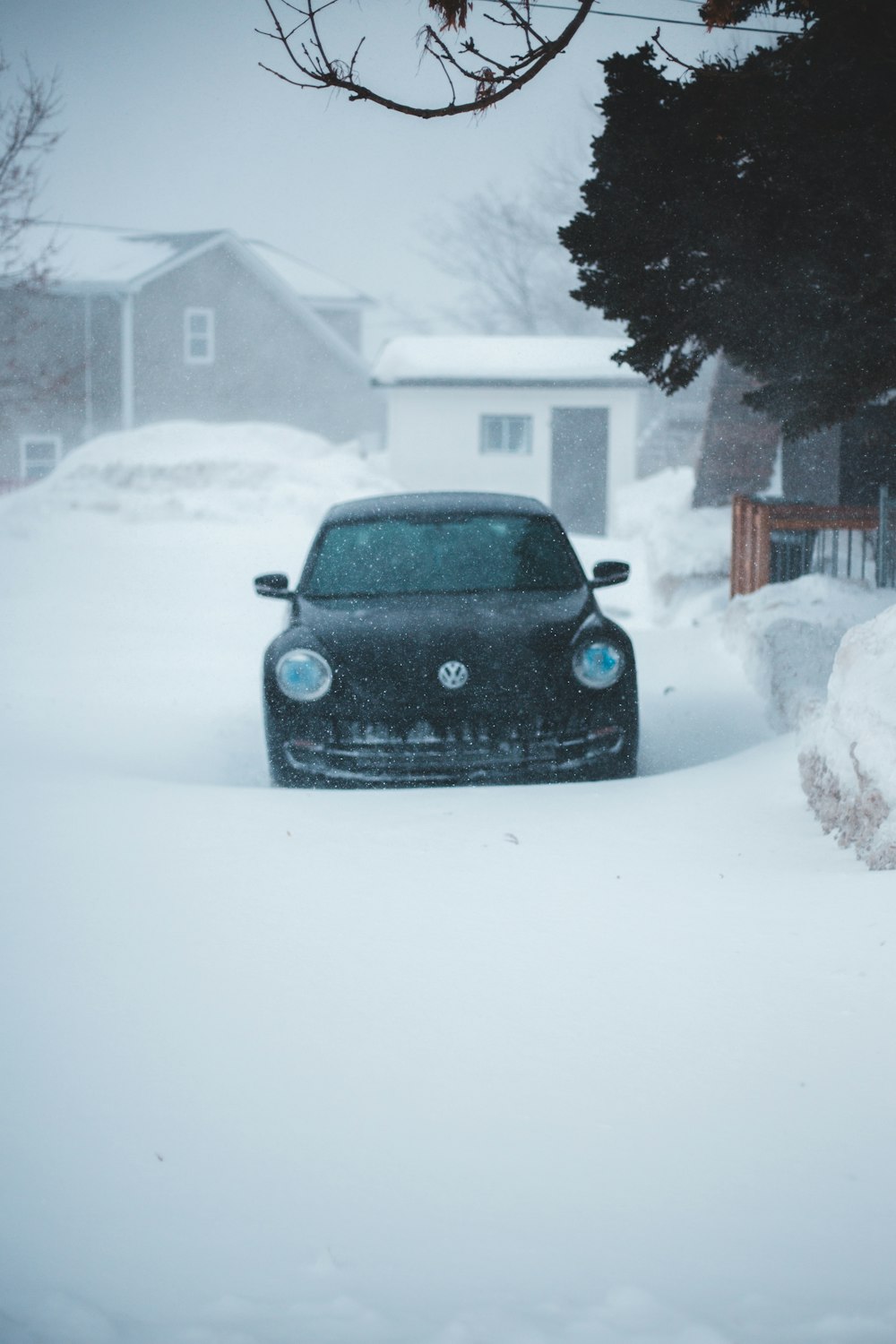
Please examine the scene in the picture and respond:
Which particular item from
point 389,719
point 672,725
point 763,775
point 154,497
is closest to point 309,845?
point 389,719

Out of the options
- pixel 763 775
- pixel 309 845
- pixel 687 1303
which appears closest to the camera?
pixel 687 1303

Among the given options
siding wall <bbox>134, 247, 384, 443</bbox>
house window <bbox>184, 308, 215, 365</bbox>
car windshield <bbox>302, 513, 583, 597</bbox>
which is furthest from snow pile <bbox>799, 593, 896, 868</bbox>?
house window <bbox>184, 308, 215, 365</bbox>

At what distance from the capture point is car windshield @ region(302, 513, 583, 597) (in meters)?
6.99

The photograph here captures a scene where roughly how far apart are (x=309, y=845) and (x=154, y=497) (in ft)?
71.8

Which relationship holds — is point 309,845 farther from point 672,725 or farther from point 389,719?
point 672,725

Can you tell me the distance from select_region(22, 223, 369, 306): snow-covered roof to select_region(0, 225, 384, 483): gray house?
0.16 ft

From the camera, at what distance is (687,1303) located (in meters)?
2.42

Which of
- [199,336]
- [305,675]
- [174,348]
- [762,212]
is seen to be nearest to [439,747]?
[305,675]

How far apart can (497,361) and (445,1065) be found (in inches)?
1096

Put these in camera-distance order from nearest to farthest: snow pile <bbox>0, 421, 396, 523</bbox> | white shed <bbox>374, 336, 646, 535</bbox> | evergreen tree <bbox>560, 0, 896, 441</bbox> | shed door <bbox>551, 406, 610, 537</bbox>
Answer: evergreen tree <bbox>560, 0, 896, 441</bbox> < snow pile <bbox>0, 421, 396, 523</bbox> < white shed <bbox>374, 336, 646, 535</bbox> < shed door <bbox>551, 406, 610, 537</bbox>

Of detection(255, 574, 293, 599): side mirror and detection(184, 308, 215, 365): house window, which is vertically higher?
detection(184, 308, 215, 365): house window

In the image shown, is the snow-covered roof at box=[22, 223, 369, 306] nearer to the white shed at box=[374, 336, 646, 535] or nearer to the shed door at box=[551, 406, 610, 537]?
the white shed at box=[374, 336, 646, 535]

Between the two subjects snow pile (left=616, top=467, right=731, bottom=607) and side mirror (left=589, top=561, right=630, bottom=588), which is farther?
snow pile (left=616, top=467, right=731, bottom=607)

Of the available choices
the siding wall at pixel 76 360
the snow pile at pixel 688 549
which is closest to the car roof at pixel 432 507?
the snow pile at pixel 688 549
